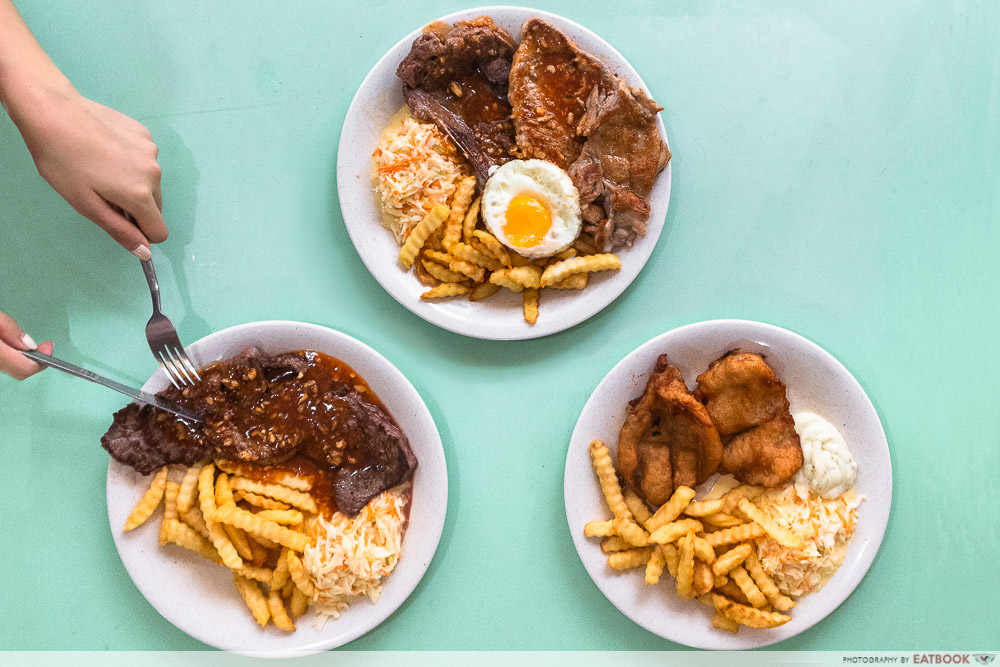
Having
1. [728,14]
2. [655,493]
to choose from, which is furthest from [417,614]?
[728,14]

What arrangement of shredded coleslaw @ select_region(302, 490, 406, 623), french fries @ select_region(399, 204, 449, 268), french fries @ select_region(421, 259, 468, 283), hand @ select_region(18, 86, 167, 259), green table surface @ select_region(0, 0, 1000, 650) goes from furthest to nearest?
1. green table surface @ select_region(0, 0, 1000, 650)
2. french fries @ select_region(421, 259, 468, 283)
3. french fries @ select_region(399, 204, 449, 268)
4. shredded coleslaw @ select_region(302, 490, 406, 623)
5. hand @ select_region(18, 86, 167, 259)

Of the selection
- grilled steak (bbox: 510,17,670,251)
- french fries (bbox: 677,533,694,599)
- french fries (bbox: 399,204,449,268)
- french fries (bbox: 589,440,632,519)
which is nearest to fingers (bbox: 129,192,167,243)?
french fries (bbox: 399,204,449,268)

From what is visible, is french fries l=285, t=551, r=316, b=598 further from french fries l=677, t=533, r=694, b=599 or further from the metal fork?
french fries l=677, t=533, r=694, b=599

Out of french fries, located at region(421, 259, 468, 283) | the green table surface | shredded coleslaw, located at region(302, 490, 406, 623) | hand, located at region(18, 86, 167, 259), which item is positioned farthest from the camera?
the green table surface

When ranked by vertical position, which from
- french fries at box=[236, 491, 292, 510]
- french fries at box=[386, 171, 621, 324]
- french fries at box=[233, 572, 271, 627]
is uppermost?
french fries at box=[386, 171, 621, 324]

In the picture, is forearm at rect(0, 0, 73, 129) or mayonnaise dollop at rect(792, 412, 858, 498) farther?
mayonnaise dollop at rect(792, 412, 858, 498)

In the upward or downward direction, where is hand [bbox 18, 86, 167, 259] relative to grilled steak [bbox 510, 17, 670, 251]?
downward

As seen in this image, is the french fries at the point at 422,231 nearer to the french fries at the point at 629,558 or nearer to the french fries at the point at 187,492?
the french fries at the point at 187,492

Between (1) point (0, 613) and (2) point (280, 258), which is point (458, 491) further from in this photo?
(1) point (0, 613)

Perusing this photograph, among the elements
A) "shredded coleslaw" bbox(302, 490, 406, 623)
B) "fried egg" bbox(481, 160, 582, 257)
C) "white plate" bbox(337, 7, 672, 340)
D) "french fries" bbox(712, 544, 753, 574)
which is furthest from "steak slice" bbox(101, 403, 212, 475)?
"french fries" bbox(712, 544, 753, 574)
